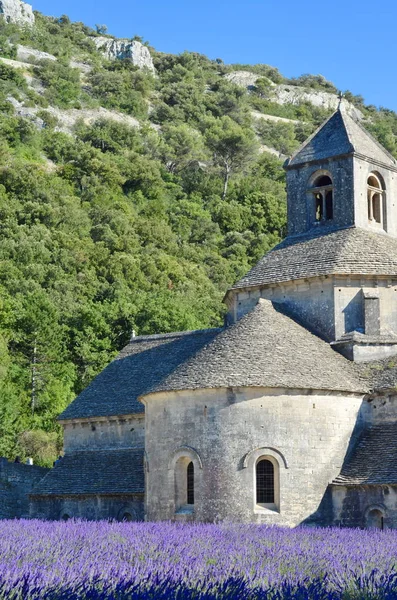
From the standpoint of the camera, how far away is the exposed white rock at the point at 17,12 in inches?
5458

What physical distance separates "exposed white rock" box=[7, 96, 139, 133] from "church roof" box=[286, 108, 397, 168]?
235 feet

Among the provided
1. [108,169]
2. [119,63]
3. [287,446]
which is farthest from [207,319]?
[119,63]

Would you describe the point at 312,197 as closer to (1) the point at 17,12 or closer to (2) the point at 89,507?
(2) the point at 89,507

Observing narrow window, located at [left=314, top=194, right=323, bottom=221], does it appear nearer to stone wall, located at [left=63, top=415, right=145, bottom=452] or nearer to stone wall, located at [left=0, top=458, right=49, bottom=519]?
stone wall, located at [left=63, top=415, right=145, bottom=452]

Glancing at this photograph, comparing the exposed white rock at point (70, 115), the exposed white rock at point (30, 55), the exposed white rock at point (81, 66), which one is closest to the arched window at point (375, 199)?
the exposed white rock at point (70, 115)

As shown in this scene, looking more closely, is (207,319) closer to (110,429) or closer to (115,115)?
(110,429)

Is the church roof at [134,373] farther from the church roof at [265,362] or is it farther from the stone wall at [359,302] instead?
the stone wall at [359,302]

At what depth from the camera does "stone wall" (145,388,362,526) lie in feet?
85.3

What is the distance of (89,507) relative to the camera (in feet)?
106

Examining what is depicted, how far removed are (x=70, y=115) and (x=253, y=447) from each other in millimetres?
90980

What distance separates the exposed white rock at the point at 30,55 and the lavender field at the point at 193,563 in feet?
363

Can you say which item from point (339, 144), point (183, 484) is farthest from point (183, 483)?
point (339, 144)

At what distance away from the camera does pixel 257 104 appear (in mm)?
147625

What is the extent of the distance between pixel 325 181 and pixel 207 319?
3140 centimetres
